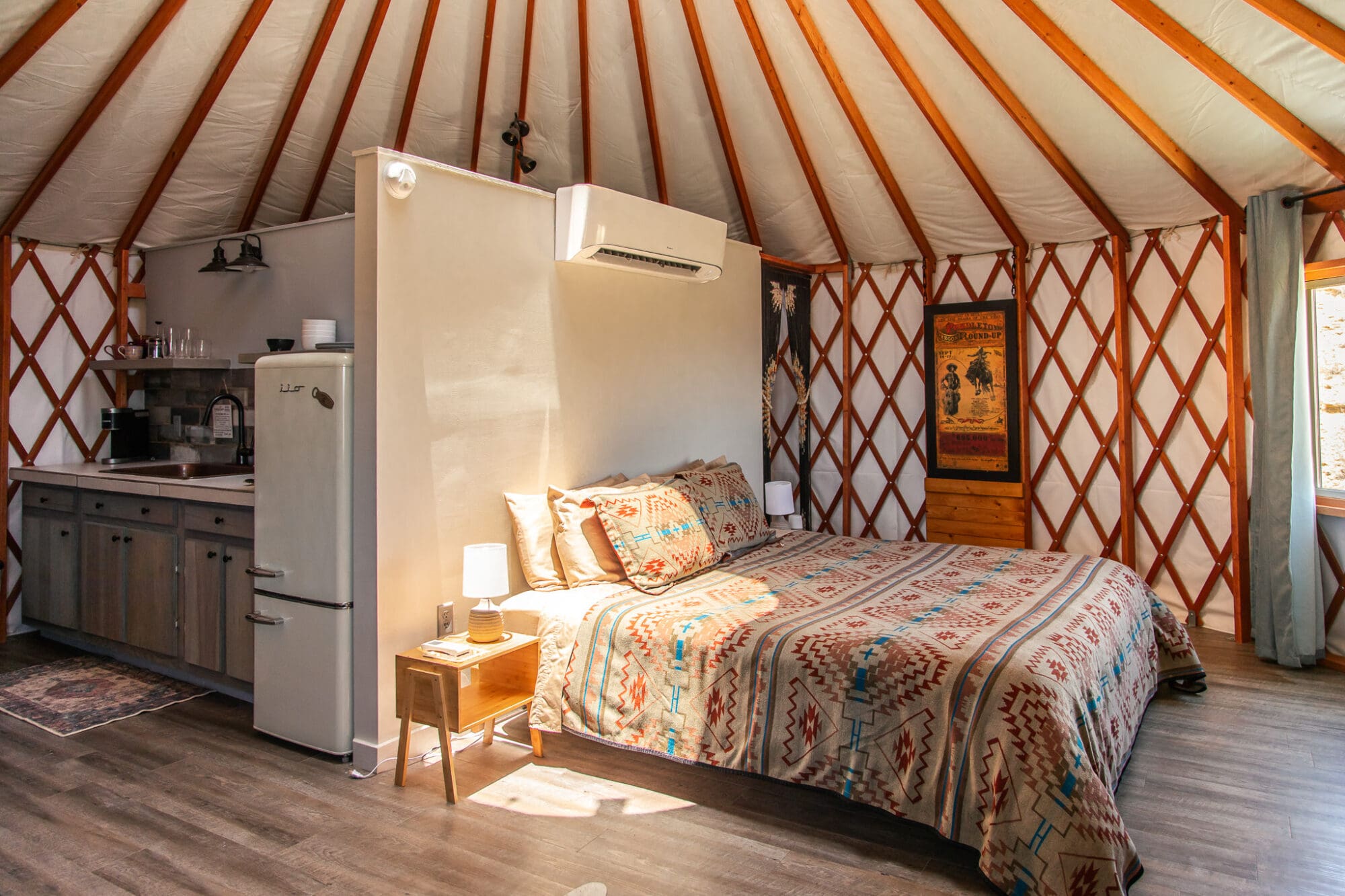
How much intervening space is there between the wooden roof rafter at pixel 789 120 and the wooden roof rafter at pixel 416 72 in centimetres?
95

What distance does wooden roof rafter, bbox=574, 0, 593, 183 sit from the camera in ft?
12.2

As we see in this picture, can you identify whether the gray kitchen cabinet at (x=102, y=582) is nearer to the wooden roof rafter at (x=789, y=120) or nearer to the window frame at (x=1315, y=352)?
the wooden roof rafter at (x=789, y=120)

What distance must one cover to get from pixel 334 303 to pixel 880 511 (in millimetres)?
3600

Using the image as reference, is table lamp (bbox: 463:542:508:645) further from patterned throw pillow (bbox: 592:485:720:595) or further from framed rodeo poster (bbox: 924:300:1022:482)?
framed rodeo poster (bbox: 924:300:1022:482)

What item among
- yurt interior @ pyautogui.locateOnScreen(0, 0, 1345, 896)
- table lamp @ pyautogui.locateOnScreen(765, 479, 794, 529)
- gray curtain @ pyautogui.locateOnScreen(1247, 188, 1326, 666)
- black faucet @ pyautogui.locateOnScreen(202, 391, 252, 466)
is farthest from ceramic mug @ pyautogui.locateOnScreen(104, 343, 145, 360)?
gray curtain @ pyautogui.locateOnScreen(1247, 188, 1326, 666)

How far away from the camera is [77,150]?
3.89 meters

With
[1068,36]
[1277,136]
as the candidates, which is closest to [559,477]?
[1068,36]

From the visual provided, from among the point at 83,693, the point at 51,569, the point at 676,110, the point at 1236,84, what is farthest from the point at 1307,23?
the point at 51,569

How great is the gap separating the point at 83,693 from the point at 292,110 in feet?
8.83

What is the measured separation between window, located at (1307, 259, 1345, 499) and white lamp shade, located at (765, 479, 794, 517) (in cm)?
253

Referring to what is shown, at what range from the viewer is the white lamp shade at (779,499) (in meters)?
4.79

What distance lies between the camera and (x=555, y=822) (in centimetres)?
243

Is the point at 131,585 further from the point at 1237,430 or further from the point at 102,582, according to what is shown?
the point at 1237,430

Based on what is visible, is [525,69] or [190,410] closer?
[525,69]
